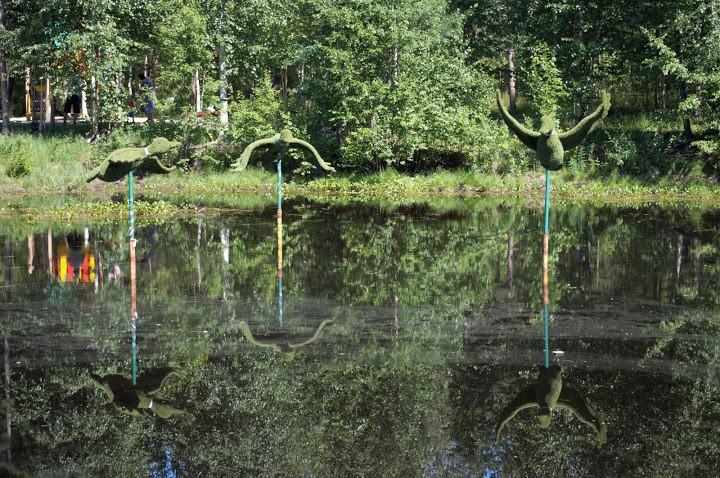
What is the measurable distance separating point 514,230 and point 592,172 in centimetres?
1086

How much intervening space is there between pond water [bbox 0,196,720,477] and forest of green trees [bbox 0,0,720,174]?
13.4 meters

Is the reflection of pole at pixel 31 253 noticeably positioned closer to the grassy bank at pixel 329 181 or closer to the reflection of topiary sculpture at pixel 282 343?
the reflection of topiary sculpture at pixel 282 343

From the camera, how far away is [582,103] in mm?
33500

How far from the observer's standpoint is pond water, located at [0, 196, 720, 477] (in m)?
7.94

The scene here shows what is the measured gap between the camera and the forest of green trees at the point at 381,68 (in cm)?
3184

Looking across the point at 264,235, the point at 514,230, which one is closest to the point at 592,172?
the point at 514,230

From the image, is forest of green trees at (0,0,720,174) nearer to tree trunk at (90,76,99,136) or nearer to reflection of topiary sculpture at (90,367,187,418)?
tree trunk at (90,76,99,136)

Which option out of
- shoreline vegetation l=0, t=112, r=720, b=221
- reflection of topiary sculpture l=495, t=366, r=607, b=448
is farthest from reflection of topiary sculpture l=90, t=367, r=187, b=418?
shoreline vegetation l=0, t=112, r=720, b=221

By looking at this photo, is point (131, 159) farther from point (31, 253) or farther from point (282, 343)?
point (282, 343)

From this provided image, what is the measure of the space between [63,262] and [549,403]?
11.5 meters

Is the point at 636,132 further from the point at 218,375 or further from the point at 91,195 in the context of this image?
the point at 218,375

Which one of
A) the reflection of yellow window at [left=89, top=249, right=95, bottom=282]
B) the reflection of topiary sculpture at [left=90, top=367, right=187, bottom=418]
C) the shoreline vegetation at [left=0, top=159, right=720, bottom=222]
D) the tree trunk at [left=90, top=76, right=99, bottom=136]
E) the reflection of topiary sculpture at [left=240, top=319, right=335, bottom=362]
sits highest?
the tree trunk at [left=90, top=76, right=99, bottom=136]

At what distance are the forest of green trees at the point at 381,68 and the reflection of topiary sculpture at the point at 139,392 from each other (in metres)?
23.2

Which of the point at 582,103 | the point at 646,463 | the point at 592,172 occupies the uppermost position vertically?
the point at 582,103
